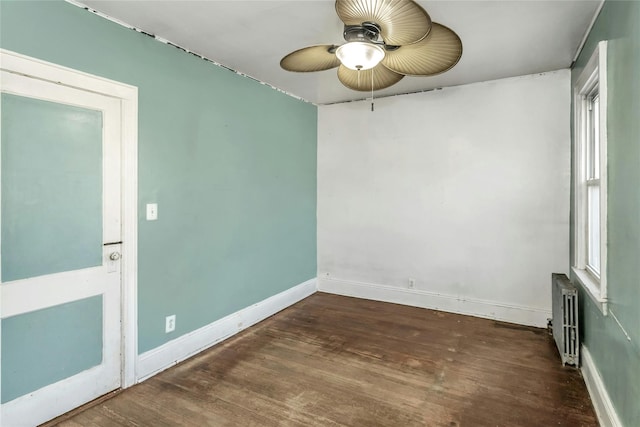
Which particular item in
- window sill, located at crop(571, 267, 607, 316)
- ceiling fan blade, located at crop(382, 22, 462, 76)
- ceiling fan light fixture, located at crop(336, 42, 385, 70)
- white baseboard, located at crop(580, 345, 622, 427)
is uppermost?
ceiling fan blade, located at crop(382, 22, 462, 76)

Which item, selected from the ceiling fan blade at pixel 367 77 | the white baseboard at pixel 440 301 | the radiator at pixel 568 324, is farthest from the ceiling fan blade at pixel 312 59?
the white baseboard at pixel 440 301

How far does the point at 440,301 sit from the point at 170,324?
2739mm

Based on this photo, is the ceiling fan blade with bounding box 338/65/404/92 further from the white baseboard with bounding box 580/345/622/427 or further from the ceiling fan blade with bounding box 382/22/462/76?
the white baseboard with bounding box 580/345/622/427

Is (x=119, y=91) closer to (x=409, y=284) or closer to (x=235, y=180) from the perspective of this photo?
(x=235, y=180)

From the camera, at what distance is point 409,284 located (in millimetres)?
3932

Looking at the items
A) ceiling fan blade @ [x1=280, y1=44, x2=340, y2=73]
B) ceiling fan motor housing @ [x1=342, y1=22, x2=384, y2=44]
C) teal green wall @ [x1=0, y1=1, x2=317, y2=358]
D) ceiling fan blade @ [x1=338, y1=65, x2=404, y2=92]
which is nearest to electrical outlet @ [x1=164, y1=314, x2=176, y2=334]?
teal green wall @ [x1=0, y1=1, x2=317, y2=358]

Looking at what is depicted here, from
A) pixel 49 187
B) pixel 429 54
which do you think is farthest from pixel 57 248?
pixel 429 54

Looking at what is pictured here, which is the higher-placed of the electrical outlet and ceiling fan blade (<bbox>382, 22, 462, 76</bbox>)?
ceiling fan blade (<bbox>382, 22, 462, 76</bbox>)

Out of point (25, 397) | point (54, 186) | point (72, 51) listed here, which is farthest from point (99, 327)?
point (72, 51)

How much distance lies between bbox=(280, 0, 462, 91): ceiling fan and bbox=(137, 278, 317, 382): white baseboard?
2182 millimetres

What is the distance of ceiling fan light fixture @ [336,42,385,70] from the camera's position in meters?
1.67

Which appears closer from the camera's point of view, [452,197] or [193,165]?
[193,165]

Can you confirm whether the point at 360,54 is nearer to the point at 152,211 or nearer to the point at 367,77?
the point at 367,77

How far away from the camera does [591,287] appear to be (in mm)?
2211
